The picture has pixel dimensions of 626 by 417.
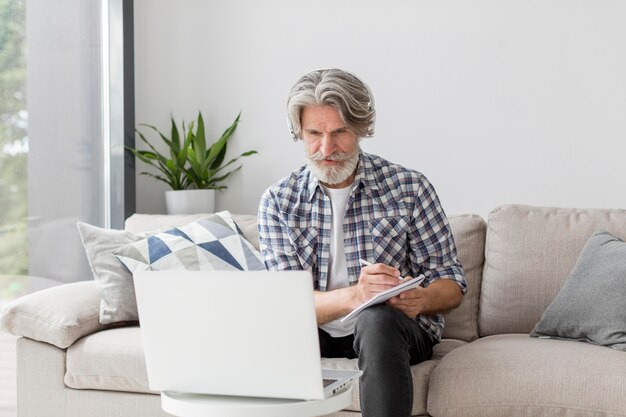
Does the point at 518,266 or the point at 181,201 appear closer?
the point at 518,266

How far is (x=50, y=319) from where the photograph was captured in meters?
2.77

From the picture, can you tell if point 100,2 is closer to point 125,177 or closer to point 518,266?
point 125,177

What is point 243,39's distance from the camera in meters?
3.85

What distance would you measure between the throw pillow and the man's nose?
33.8 inches

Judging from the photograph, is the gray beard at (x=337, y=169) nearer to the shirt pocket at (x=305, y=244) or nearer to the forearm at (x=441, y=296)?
the shirt pocket at (x=305, y=244)

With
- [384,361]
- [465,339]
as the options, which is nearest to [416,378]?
[384,361]

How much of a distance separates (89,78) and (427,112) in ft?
4.78

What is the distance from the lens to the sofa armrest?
9.04 feet

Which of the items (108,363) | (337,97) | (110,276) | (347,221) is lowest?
(108,363)

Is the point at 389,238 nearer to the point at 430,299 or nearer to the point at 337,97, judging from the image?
the point at 430,299

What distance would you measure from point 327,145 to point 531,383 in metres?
0.84

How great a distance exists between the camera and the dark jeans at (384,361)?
6.77 ft

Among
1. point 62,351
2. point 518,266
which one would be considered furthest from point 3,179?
point 518,266

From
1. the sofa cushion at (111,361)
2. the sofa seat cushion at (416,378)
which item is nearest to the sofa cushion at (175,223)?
the sofa cushion at (111,361)
